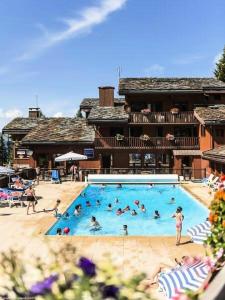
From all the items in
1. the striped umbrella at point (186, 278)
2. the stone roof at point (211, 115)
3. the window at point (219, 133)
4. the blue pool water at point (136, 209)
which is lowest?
the blue pool water at point (136, 209)

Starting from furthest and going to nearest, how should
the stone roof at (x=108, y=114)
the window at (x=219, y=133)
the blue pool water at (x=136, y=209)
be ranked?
the stone roof at (x=108, y=114) < the window at (x=219, y=133) < the blue pool water at (x=136, y=209)

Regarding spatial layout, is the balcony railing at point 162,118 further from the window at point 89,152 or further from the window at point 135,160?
the window at point 89,152

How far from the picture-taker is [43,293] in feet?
7.95

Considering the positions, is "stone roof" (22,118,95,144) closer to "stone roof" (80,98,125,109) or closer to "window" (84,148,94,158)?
"window" (84,148,94,158)

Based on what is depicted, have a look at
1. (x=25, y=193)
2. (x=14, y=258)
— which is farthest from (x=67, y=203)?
(x=14, y=258)

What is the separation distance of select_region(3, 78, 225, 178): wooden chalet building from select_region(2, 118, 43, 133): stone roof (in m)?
2.60

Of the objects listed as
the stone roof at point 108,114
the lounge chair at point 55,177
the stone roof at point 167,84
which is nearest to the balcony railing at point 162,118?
the stone roof at point 108,114

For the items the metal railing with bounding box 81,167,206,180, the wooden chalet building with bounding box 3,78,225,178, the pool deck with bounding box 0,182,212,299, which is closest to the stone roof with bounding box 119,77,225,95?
the wooden chalet building with bounding box 3,78,225,178

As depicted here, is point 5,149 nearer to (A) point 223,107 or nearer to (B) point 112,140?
(B) point 112,140

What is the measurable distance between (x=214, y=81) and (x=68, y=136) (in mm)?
18181

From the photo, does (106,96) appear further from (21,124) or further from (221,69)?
(221,69)

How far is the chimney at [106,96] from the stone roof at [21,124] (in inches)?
349

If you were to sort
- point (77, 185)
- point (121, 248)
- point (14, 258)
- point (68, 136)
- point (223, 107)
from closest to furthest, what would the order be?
point (14, 258)
point (121, 248)
point (77, 185)
point (223, 107)
point (68, 136)

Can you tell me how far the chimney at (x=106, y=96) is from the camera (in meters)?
43.2
